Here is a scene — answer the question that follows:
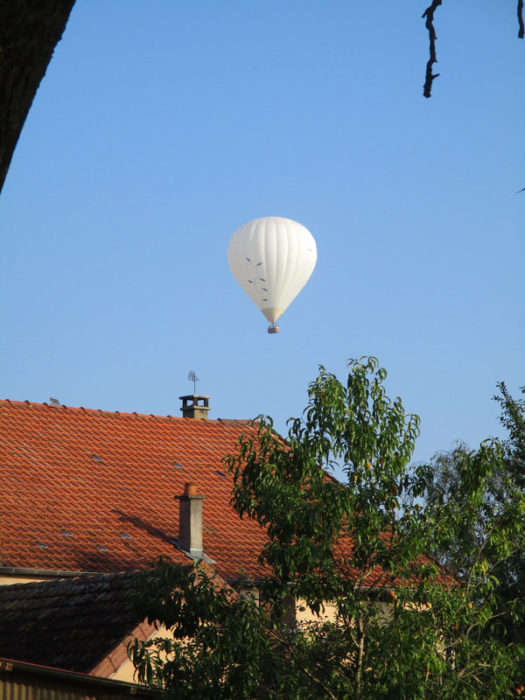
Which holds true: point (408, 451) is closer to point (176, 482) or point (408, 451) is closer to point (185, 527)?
point (185, 527)

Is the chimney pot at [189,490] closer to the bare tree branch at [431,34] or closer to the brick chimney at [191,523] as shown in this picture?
the brick chimney at [191,523]

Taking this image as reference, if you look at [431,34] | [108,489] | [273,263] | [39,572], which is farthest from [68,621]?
[273,263]

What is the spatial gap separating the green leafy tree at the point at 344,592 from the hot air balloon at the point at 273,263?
2303 centimetres

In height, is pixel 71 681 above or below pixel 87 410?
below

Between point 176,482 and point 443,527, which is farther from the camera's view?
point 176,482

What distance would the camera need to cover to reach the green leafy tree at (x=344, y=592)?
368 inches

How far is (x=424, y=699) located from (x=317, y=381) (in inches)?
123

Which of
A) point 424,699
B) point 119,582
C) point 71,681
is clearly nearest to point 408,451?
point 424,699

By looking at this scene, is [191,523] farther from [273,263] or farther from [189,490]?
[273,263]

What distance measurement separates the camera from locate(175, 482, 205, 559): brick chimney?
754 inches

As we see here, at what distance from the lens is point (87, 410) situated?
79.3 ft

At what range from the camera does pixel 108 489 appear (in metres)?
20.9

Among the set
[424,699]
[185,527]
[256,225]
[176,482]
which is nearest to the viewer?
[424,699]

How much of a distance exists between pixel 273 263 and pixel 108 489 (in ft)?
47.2
